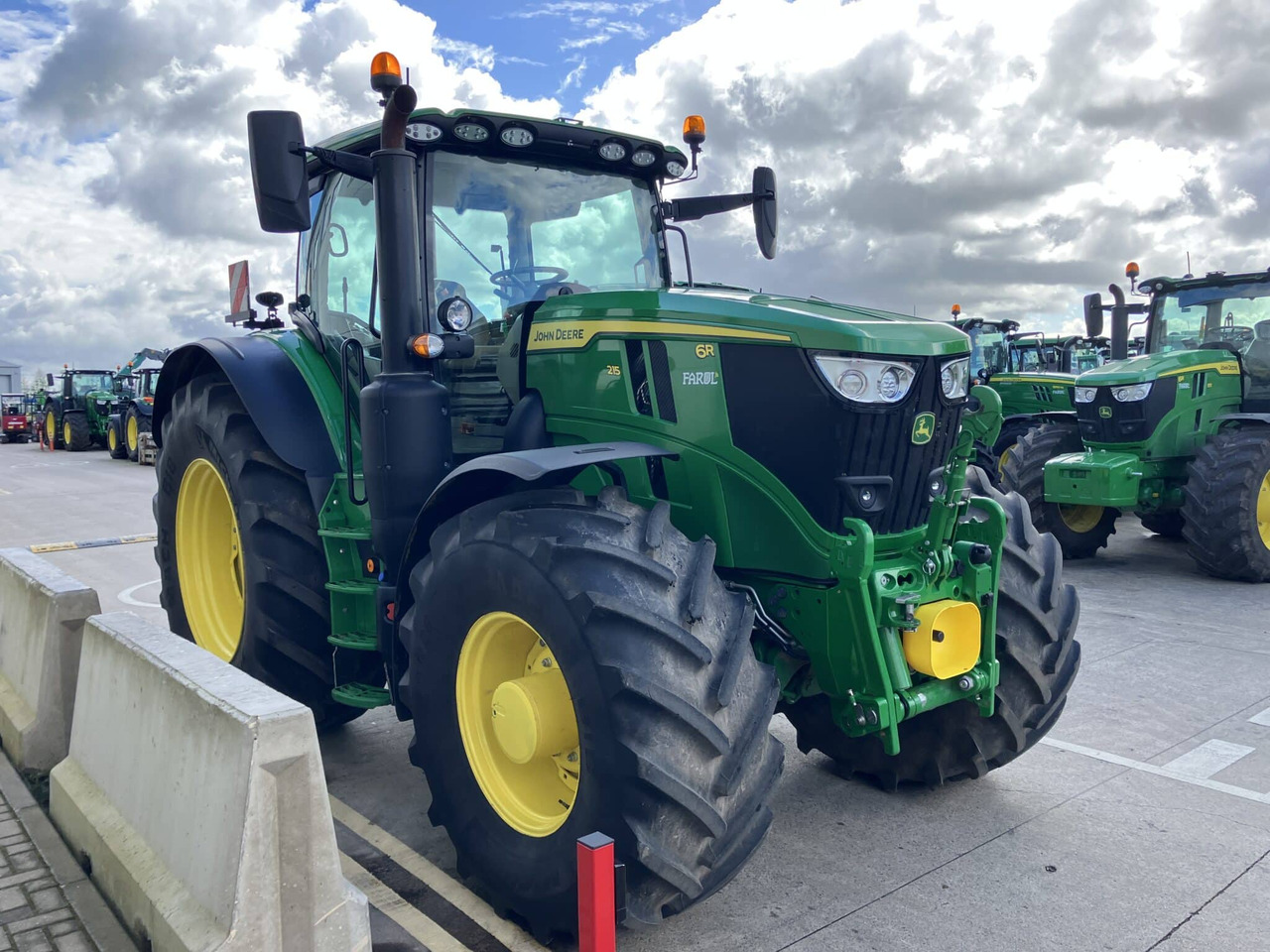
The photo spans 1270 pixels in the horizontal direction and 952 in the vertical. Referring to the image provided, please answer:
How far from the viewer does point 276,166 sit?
12.0 ft

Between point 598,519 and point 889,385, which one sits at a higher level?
point 889,385

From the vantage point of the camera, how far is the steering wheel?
14.4 ft

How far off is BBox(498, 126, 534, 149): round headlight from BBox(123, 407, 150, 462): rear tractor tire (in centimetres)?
2215

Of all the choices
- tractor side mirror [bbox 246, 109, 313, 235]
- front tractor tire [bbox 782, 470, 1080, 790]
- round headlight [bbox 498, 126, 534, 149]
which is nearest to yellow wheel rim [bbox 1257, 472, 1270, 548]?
front tractor tire [bbox 782, 470, 1080, 790]

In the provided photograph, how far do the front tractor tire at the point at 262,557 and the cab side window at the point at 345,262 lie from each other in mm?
637

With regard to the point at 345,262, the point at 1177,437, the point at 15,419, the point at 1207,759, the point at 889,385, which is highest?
the point at 345,262

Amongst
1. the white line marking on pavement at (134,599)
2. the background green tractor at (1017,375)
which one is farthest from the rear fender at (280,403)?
the background green tractor at (1017,375)

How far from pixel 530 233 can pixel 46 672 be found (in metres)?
2.83

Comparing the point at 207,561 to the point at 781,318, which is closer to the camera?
Result: the point at 781,318

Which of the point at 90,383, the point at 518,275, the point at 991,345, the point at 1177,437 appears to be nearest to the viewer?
the point at 518,275

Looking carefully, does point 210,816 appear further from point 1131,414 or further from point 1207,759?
point 1131,414

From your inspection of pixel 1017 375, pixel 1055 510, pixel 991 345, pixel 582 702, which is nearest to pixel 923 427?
pixel 582 702

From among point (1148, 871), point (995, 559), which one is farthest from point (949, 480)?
point (1148, 871)

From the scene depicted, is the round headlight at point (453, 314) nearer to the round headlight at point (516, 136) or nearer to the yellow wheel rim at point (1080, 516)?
the round headlight at point (516, 136)
